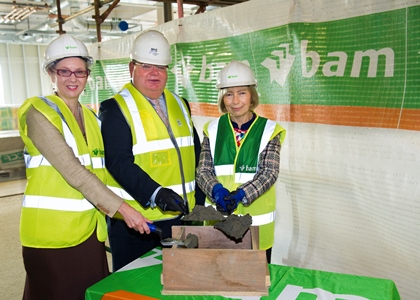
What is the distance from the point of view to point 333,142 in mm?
2707

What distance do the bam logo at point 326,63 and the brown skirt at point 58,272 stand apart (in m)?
1.84

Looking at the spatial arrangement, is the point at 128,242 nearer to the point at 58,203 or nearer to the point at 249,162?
the point at 58,203

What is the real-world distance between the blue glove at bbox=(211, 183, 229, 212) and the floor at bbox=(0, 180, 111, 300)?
6.87 feet

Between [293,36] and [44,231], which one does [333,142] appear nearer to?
[293,36]

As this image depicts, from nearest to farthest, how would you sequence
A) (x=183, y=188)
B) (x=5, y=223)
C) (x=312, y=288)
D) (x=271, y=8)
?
1. (x=312, y=288)
2. (x=183, y=188)
3. (x=271, y=8)
4. (x=5, y=223)

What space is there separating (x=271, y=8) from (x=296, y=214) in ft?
5.12

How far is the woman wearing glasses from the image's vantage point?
1.74 m

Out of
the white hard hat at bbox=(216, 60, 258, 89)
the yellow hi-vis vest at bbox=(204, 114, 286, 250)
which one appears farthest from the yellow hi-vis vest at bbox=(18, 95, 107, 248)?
the white hard hat at bbox=(216, 60, 258, 89)

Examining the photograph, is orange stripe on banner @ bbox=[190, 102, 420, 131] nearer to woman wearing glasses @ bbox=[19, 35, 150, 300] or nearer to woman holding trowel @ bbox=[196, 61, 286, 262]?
woman holding trowel @ bbox=[196, 61, 286, 262]

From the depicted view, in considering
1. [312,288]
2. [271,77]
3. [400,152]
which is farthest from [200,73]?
[312,288]

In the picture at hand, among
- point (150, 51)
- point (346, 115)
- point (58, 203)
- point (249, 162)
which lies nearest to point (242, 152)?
point (249, 162)

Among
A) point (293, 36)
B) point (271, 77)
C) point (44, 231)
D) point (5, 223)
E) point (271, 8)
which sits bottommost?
point (5, 223)

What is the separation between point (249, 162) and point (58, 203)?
0.99m

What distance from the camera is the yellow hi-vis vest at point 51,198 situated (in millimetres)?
1767
